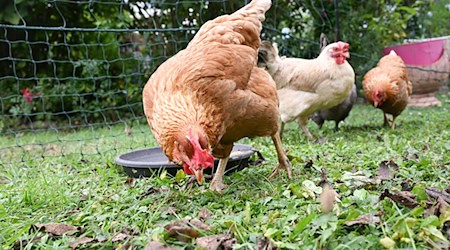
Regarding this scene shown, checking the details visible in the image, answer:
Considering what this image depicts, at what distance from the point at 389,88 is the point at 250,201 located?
3609 mm

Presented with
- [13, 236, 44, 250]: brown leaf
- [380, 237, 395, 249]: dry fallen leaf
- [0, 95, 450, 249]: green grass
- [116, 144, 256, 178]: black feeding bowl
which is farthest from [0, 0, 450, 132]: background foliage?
[380, 237, 395, 249]: dry fallen leaf

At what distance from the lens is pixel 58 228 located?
1.81m

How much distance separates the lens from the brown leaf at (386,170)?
2277mm

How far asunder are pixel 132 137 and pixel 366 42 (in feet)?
16.0

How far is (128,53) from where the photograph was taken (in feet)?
26.2

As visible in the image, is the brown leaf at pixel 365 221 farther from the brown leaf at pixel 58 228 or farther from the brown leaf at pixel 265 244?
the brown leaf at pixel 58 228

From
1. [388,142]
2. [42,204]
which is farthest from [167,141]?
[388,142]

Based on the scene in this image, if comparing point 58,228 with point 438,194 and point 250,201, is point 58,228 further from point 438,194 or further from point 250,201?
point 438,194

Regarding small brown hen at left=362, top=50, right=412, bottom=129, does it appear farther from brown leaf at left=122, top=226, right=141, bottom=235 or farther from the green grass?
brown leaf at left=122, top=226, right=141, bottom=235

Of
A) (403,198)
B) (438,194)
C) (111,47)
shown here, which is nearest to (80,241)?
(403,198)

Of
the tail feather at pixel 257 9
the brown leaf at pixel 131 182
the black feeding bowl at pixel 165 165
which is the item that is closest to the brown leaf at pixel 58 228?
the brown leaf at pixel 131 182

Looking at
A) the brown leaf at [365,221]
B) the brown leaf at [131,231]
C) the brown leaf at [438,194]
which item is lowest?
the brown leaf at [131,231]

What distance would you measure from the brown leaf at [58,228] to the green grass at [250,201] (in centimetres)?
3

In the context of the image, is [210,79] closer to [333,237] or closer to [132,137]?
[333,237]
